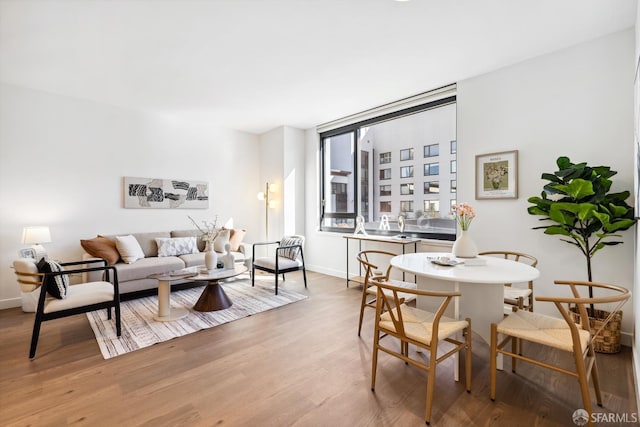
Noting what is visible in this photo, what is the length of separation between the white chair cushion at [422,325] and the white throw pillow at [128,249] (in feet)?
11.6

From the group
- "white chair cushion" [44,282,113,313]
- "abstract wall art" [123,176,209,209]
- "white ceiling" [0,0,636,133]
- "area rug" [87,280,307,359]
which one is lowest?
"area rug" [87,280,307,359]

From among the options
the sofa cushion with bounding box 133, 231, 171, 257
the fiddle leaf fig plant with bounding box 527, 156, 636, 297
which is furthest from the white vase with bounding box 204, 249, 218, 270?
the fiddle leaf fig plant with bounding box 527, 156, 636, 297

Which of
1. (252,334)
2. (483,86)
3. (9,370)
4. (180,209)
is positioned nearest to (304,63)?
(483,86)

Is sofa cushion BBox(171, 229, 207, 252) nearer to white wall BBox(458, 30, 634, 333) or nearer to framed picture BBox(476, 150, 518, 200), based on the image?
white wall BBox(458, 30, 634, 333)

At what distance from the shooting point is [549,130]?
3.02m

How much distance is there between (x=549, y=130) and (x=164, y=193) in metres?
5.30

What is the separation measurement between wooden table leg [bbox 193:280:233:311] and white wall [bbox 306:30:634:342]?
310cm

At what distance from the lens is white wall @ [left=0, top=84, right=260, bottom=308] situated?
12.2 feet

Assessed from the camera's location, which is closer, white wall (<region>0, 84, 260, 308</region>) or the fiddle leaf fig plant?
the fiddle leaf fig plant

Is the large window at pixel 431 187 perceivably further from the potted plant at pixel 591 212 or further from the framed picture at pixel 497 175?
the potted plant at pixel 591 212

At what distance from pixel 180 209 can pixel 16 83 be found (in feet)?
8.24

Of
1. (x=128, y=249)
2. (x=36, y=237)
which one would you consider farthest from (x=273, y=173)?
(x=36, y=237)

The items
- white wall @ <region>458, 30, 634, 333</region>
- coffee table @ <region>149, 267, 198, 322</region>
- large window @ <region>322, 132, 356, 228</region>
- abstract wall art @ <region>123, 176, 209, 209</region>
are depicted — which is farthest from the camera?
large window @ <region>322, 132, 356, 228</region>

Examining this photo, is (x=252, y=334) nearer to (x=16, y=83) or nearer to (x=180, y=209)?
(x=180, y=209)
